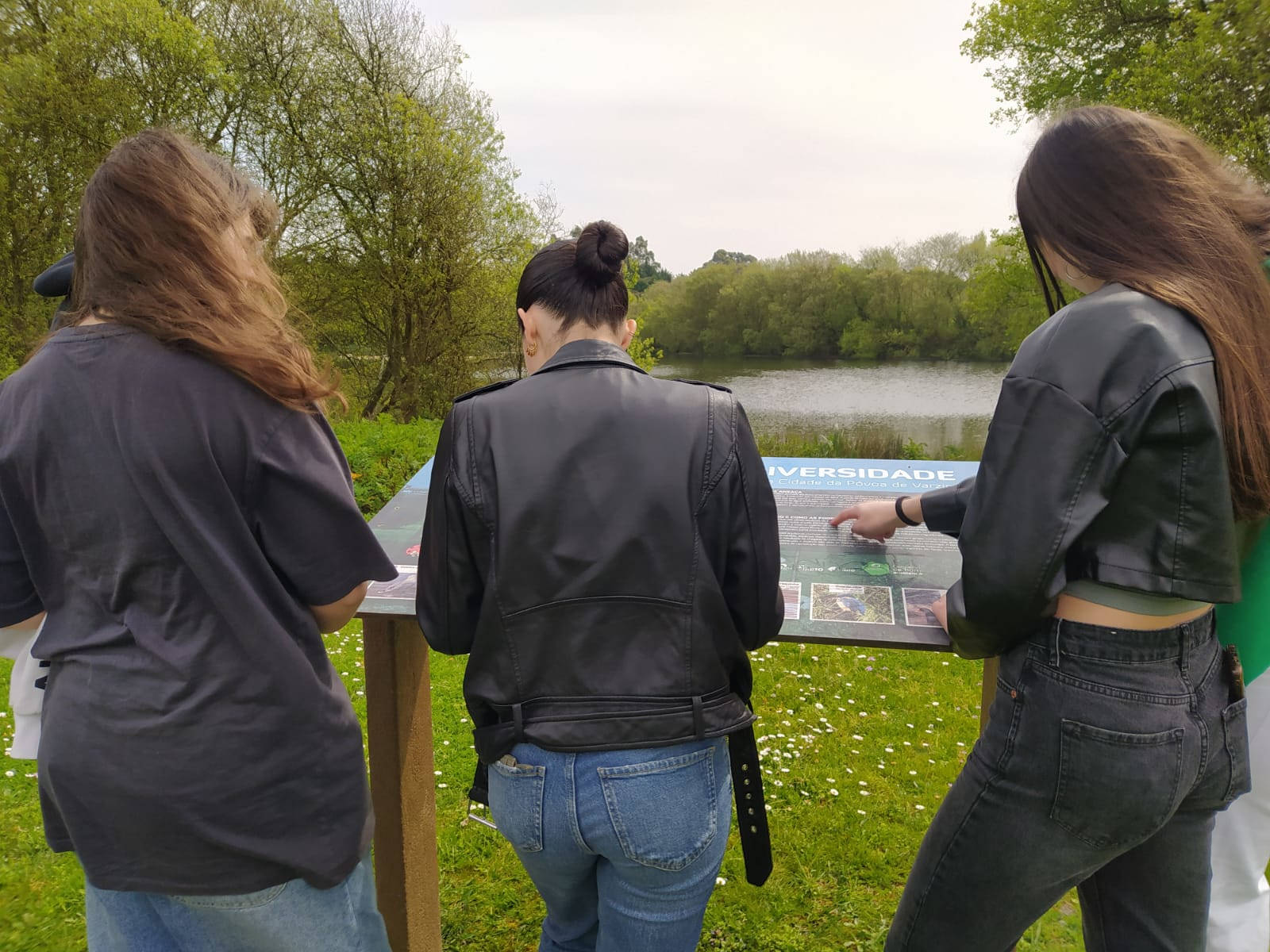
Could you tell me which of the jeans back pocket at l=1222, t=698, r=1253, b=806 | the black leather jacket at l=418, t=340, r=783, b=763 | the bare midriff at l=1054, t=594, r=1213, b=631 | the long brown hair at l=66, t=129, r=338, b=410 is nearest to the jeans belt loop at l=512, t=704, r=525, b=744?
the black leather jacket at l=418, t=340, r=783, b=763

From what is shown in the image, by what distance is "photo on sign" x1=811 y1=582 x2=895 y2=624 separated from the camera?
2.02 m

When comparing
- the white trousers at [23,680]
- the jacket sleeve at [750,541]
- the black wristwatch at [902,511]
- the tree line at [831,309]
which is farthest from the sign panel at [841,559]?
the tree line at [831,309]

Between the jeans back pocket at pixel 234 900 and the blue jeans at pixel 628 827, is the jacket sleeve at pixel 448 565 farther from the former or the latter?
the jeans back pocket at pixel 234 900

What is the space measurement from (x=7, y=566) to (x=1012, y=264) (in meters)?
21.6

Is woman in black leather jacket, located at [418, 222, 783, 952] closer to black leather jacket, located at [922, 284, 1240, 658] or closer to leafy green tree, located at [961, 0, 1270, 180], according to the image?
black leather jacket, located at [922, 284, 1240, 658]

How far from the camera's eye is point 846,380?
102 ft

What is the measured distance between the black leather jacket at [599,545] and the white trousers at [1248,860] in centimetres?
122

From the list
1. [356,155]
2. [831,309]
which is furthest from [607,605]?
[831,309]

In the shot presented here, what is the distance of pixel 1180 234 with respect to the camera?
1422 mm

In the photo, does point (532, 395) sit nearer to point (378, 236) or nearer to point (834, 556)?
point (834, 556)

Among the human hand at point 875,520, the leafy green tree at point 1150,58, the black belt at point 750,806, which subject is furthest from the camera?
the leafy green tree at point 1150,58

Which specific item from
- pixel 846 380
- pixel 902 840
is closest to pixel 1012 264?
pixel 846 380

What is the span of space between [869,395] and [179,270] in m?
27.3

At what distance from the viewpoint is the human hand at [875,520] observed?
2.25m
